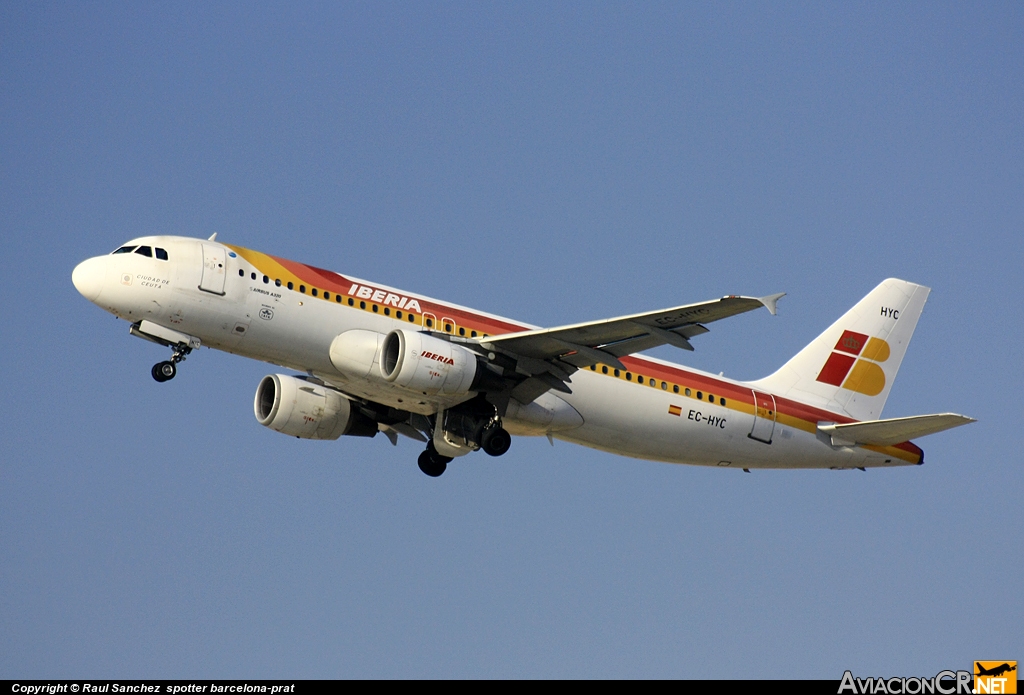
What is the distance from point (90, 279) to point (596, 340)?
1280cm

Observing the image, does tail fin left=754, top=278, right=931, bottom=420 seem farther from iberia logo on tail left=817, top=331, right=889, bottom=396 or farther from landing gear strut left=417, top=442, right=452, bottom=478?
landing gear strut left=417, top=442, right=452, bottom=478

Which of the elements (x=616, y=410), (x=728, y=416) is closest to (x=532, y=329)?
(x=616, y=410)

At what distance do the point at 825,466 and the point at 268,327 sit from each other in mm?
17506

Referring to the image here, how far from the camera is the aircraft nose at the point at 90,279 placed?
3222 cm

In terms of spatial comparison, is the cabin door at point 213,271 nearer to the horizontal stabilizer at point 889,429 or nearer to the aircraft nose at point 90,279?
the aircraft nose at point 90,279

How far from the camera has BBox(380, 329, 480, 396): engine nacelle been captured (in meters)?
32.2

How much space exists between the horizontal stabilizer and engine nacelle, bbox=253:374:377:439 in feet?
47.5

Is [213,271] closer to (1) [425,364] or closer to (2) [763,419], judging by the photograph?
(1) [425,364]

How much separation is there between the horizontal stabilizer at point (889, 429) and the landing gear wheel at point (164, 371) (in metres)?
19.0

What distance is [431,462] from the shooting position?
126ft

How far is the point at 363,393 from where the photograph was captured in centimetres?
3453

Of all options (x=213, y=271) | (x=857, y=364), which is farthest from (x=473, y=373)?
(x=857, y=364)

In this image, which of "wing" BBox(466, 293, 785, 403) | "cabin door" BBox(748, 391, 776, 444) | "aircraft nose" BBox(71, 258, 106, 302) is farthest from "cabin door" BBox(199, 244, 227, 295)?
"cabin door" BBox(748, 391, 776, 444)

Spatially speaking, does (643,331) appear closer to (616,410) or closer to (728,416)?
(616,410)
